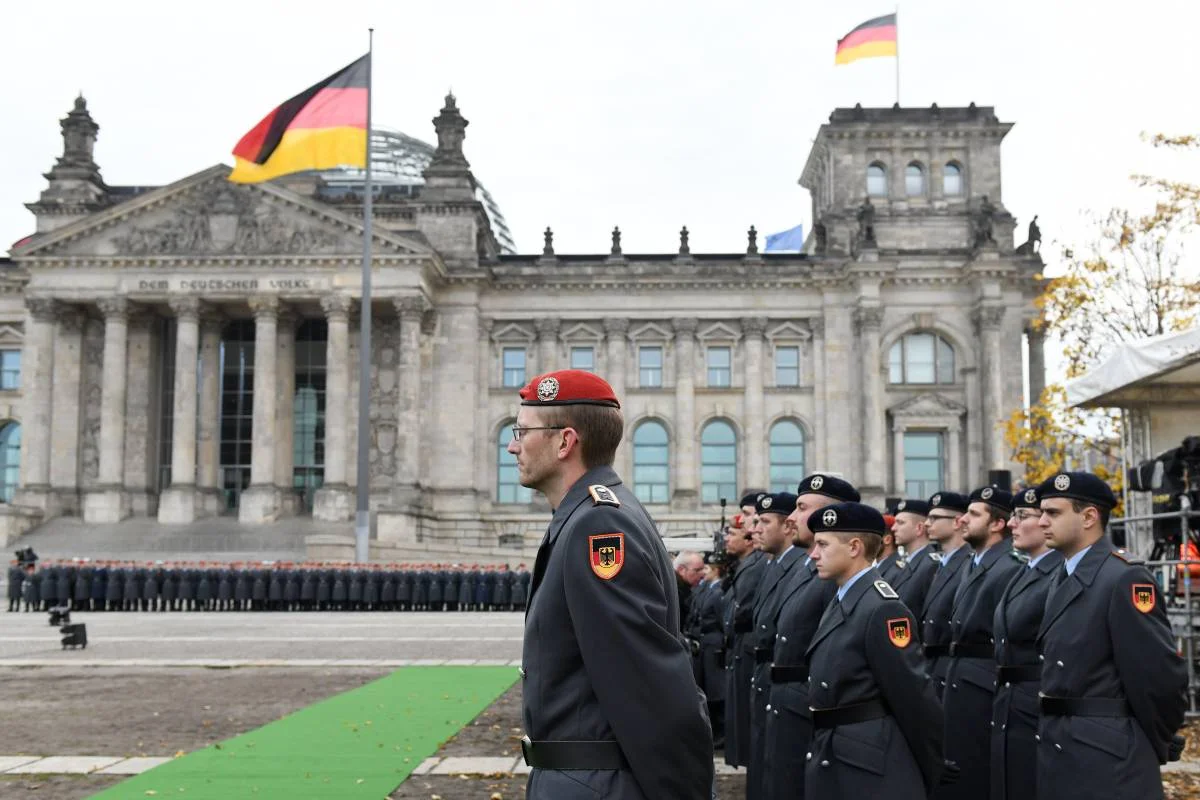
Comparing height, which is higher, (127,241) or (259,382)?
(127,241)

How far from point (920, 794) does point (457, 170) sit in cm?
5550

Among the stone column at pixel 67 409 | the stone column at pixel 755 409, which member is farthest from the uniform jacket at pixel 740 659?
the stone column at pixel 67 409

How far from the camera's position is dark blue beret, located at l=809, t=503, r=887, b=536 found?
6.89 metres

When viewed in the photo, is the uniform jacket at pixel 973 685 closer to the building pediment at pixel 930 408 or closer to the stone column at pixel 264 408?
the stone column at pixel 264 408

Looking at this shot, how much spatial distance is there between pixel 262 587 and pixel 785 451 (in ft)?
93.6

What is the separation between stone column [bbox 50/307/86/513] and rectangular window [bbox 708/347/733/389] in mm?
28057

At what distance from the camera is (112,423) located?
5612 cm

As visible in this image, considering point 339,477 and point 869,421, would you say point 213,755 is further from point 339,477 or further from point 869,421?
point 869,421

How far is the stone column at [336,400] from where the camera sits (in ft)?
180

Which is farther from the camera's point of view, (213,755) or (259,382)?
(259,382)

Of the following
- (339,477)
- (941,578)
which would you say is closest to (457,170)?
(339,477)

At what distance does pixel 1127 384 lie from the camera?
16.0m

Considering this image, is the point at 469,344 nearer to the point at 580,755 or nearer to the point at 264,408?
the point at 264,408

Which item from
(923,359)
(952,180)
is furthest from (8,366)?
(952,180)
